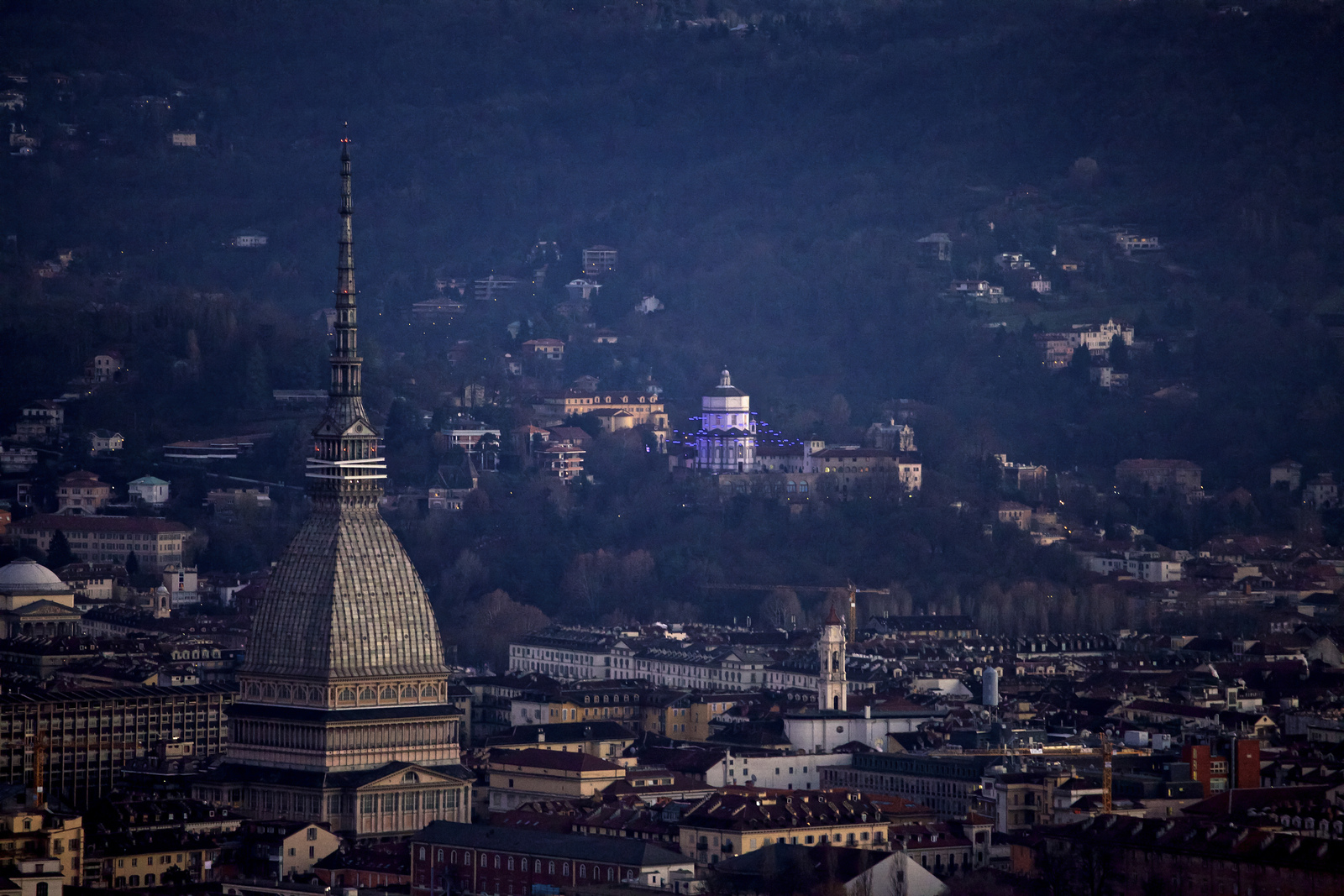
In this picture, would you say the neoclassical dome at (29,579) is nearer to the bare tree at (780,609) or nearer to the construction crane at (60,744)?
the construction crane at (60,744)

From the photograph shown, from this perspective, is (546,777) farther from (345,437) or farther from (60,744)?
(60,744)

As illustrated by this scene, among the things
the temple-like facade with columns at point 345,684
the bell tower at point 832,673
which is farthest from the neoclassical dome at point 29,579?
the temple-like facade with columns at point 345,684

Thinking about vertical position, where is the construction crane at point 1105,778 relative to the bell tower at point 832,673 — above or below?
below

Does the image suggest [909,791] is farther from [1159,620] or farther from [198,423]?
[198,423]

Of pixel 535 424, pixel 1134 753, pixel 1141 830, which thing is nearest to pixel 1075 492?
pixel 535 424

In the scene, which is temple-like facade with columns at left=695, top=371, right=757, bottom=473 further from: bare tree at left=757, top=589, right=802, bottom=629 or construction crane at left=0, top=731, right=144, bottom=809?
construction crane at left=0, top=731, right=144, bottom=809

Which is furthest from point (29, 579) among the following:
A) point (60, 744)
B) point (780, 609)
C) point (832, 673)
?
point (832, 673)

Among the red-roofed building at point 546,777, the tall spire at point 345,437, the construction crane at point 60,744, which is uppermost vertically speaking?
the tall spire at point 345,437

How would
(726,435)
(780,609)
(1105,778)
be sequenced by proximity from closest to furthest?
1. (1105,778)
2. (780,609)
3. (726,435)
